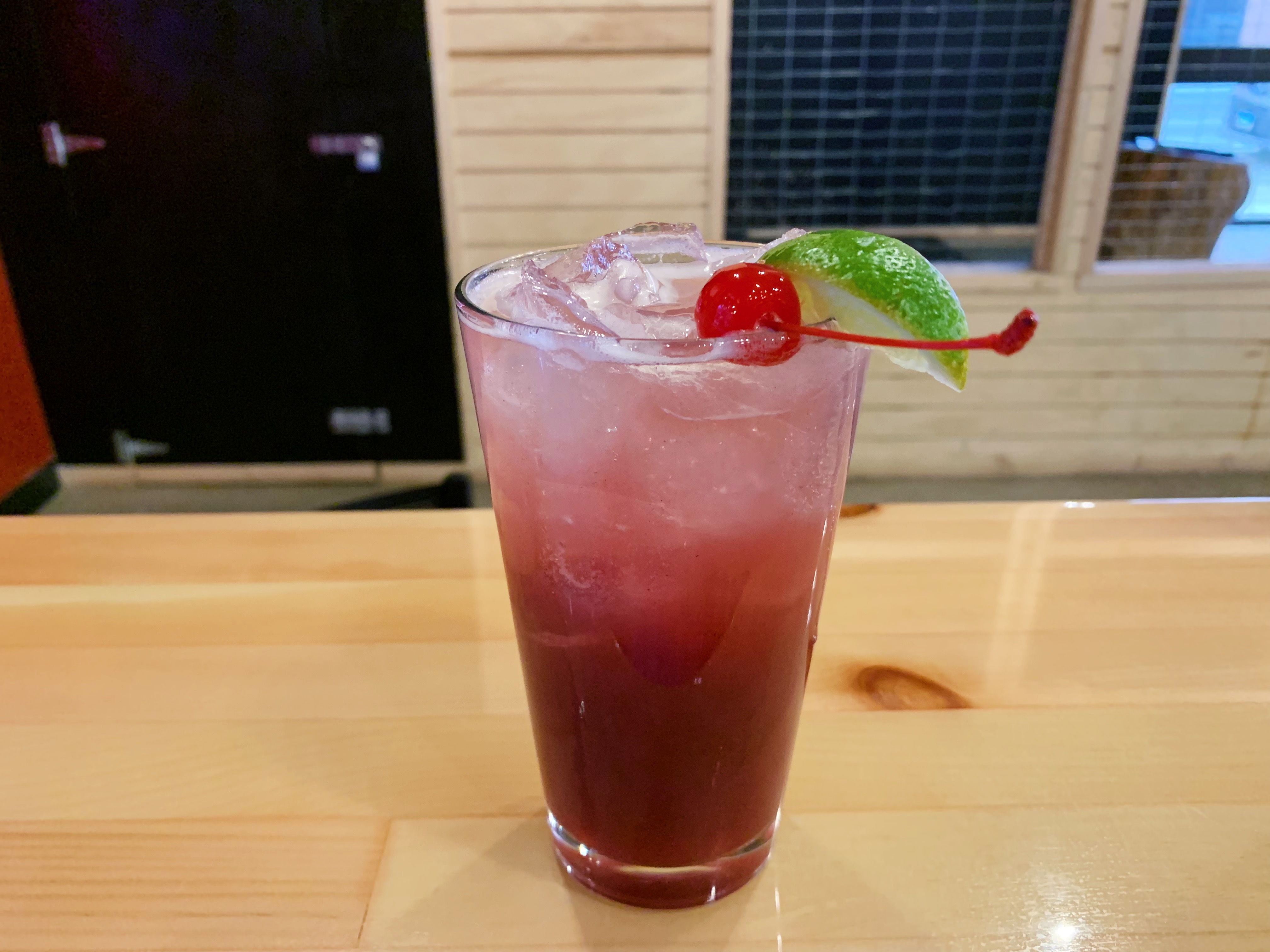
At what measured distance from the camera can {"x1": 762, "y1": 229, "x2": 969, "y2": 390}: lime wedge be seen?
0.44 meters

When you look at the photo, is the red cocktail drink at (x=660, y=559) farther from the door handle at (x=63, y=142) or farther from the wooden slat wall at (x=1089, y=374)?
the door handle at (x=63, y=142)

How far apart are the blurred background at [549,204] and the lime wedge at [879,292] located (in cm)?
255

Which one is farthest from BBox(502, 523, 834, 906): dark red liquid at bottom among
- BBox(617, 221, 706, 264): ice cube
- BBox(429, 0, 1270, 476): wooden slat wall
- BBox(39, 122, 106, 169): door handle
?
BBox(39, 122, 106, 169): door handle

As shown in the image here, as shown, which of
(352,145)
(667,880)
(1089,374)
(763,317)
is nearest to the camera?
(763,317)

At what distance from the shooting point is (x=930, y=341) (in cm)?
44

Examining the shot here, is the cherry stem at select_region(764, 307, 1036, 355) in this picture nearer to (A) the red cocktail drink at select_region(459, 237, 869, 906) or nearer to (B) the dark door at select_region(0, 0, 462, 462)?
(A) the red cocktail drink at select_region(459, 237, 869, 906)

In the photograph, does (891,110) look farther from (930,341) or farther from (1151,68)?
(930,341)

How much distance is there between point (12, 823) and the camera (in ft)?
1.95

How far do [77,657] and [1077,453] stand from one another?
129 inches

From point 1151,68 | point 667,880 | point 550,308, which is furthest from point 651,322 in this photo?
point 1151,68

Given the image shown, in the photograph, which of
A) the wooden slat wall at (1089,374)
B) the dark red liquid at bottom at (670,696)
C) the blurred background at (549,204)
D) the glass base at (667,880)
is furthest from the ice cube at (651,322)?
the wooden slat wall at (1089,374)

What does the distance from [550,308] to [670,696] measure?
0.23 meters

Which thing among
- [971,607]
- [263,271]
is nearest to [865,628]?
[971,607]

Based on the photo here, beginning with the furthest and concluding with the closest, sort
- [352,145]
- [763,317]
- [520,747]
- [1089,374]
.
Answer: [1089,374] < [352,145] < [520,747] < [763,317]
